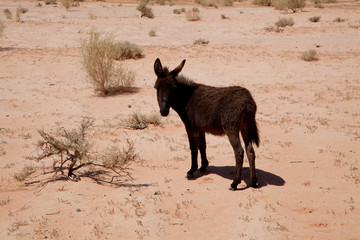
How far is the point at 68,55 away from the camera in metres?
20.1

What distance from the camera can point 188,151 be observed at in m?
8.65

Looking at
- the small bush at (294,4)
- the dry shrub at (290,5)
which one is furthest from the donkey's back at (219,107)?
the small bush at (294,4)

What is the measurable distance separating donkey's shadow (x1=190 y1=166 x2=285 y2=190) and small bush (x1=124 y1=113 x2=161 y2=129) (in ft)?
10.8

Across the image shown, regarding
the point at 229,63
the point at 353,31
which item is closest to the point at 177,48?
the point at 229,63

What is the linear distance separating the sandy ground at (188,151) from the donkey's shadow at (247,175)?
0.02m

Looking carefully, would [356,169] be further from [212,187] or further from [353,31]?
[353,31]

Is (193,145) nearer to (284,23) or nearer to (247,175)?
(247,175)

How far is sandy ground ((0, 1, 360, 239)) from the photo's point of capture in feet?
17.7

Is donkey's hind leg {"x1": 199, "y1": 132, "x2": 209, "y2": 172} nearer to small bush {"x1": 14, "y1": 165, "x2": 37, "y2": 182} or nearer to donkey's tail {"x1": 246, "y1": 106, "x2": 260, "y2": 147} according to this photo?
donkey's tail {"x1": 246, "y1": 106, "x2": 260, "y2": 147}

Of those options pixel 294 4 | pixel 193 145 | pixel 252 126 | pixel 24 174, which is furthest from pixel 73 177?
pixel 294 4

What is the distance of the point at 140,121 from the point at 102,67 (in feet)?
16.6

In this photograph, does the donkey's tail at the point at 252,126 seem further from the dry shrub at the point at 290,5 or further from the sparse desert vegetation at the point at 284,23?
the dry shrub at the point at 290,5

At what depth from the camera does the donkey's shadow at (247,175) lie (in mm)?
6741

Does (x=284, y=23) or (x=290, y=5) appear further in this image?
(x=290, y=5)
